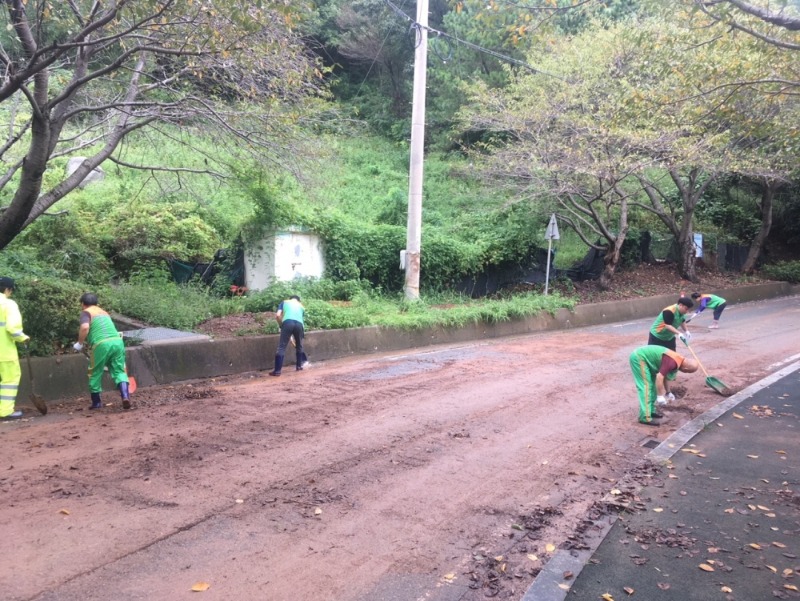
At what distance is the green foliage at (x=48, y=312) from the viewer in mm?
8906

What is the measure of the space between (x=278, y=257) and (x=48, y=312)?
710cm

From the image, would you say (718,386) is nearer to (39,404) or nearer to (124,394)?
(124,394)

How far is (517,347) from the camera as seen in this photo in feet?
46.6

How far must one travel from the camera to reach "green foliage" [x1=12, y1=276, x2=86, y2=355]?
8906 millimetres

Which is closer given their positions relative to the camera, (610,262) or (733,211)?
(610,262)

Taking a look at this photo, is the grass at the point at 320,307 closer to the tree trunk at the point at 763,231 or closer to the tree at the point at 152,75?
the tree at the point at 152,75

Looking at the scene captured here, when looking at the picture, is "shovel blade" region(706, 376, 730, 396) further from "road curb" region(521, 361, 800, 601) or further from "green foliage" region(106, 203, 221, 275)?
"green foliage" region(106, 203, 221, 275)

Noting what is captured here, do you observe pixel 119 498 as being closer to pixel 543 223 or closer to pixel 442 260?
pixel 442 260

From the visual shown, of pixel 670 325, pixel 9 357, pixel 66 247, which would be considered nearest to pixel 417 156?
pixel 66 247

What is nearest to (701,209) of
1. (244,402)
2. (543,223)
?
(543,223)

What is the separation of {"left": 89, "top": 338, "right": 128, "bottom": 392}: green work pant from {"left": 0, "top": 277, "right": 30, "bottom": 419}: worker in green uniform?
0.81 m

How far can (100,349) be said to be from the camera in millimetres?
8180

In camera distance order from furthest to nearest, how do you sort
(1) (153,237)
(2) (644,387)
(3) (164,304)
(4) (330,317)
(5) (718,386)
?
(1) (153,237) → (4) (330,317) → (3) (164,304) → (5) (718,386) → (2) (644,387)

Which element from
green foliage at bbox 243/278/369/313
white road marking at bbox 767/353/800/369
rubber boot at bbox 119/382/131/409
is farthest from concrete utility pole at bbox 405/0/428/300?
rubber boot at bbox 119/382/131/409
